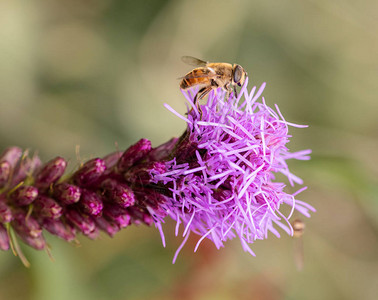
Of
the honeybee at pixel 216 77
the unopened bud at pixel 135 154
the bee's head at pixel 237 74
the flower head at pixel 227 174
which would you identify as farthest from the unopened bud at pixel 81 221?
the bee's head at pixel 237 74

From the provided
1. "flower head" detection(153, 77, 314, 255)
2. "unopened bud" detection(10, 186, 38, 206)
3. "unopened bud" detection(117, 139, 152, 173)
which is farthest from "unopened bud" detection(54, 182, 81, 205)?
"flower head" detection(153, 77, 314, 255)

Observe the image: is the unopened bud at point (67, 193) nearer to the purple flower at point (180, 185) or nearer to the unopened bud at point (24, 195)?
the purple flower at point (180, 185)

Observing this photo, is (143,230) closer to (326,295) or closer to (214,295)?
(214,295)

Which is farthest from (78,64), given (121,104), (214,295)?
(214,295)

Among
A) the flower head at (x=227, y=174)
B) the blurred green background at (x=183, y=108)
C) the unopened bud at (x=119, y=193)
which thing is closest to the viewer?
the flower head at (x=227, y=174)

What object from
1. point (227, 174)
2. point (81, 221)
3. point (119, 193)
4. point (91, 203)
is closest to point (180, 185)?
point (227, 174)

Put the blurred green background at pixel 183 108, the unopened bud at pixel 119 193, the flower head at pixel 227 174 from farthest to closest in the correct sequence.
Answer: the blurred green background at pixel 183 108 → the unopened bud at pixel 119 193 → the flower head at pixel 227 174

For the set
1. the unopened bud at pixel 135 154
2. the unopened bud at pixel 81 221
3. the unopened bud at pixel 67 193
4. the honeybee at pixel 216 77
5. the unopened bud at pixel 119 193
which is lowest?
the unopened bud at pixel 81 221

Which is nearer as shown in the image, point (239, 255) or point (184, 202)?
point (184, 202)
